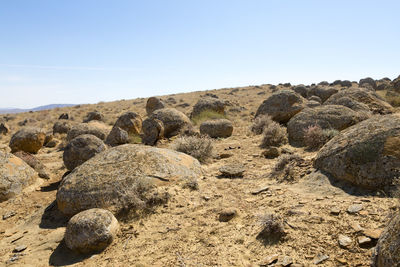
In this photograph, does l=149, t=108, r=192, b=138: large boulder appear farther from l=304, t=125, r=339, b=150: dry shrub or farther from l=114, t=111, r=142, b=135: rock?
l=304, t=125, r=339, b=150: dry shrub

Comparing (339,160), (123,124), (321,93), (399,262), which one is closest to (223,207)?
(339,160)

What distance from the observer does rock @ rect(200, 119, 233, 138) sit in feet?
35.3

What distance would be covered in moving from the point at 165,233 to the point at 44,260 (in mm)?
1844

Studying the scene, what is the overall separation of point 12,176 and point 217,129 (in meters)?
6.89

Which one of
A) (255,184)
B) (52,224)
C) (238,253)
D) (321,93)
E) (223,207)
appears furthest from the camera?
(321,93)

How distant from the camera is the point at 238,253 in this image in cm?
337

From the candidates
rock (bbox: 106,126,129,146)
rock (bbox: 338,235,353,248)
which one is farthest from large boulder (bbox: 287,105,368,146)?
rock (bbox: 106,126,129,146)

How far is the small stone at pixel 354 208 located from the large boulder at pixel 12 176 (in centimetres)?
699

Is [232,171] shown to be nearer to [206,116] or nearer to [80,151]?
[80,151]

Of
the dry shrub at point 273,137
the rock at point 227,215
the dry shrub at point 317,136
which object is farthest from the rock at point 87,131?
the rock at point 227,215

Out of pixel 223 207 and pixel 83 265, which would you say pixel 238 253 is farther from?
pixel 83 265

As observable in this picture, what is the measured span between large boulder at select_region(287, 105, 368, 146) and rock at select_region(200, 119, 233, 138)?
8.97ft

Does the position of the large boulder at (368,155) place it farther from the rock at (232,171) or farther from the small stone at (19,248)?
the small stone at (19,248)

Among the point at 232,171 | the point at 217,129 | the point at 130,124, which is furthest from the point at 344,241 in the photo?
the point at 130,124
